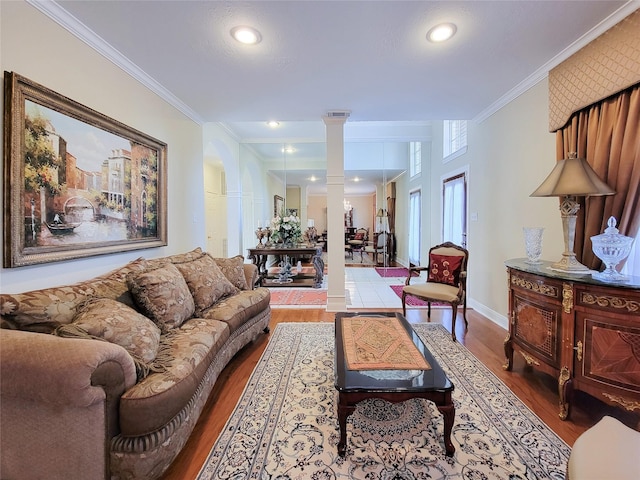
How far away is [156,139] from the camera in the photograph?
2922 mm

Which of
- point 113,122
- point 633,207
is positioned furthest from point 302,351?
point 633,207

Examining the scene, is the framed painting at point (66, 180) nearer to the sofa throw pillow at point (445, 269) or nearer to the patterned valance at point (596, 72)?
the sofa throw pillow at point (445, 269)

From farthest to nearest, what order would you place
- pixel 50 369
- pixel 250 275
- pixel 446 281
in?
1. pixel 446 281
2. pixel 250 275
3. pixel 50 369

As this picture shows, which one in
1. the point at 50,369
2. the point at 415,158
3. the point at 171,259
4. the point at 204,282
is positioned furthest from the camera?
the point at 415,158

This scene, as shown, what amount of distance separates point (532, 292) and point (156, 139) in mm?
3714

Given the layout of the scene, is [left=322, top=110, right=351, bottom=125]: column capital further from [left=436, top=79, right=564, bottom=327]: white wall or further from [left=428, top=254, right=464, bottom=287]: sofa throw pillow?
[left=428, top=254, right=464, bottom=287]: sofa throw pillow

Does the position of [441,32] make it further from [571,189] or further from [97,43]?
[97,43]

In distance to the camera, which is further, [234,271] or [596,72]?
[234,271]

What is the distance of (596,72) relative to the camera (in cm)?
210

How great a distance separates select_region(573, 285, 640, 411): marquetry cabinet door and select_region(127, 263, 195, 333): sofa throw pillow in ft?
9.07

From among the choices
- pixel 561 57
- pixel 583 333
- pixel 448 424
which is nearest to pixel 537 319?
pixel 583 333

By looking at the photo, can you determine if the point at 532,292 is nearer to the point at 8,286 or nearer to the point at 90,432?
the point at 90,432

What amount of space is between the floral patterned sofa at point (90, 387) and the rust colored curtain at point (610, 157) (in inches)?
119

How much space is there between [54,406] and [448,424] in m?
1.88
